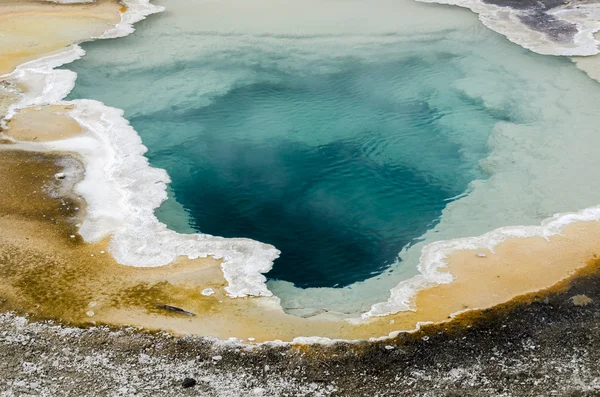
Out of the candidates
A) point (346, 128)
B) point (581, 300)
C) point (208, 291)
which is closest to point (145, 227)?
point (208, 291)

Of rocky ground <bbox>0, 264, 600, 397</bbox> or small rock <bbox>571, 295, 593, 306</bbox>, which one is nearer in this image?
rocky ground <bbox>0, 264, 600, 397</bbox>

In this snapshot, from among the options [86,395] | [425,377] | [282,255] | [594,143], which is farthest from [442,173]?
[86,395]

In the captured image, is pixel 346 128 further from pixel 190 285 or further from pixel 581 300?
pixel 581 300

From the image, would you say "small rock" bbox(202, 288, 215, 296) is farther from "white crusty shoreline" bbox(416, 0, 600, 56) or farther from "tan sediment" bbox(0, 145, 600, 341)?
"white crusty shoreline" bbox(416, 0, 600, 56)

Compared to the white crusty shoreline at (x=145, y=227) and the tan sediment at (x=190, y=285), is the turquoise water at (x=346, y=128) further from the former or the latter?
the tan sediment at (x=190, y=285)

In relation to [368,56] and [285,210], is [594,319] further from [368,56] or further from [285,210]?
[368,56]

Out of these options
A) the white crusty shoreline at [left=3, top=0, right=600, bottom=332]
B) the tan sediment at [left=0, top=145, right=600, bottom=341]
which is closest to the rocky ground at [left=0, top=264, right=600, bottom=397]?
the tan sediment at [left=0, top=145, right=600, bottom=341]
